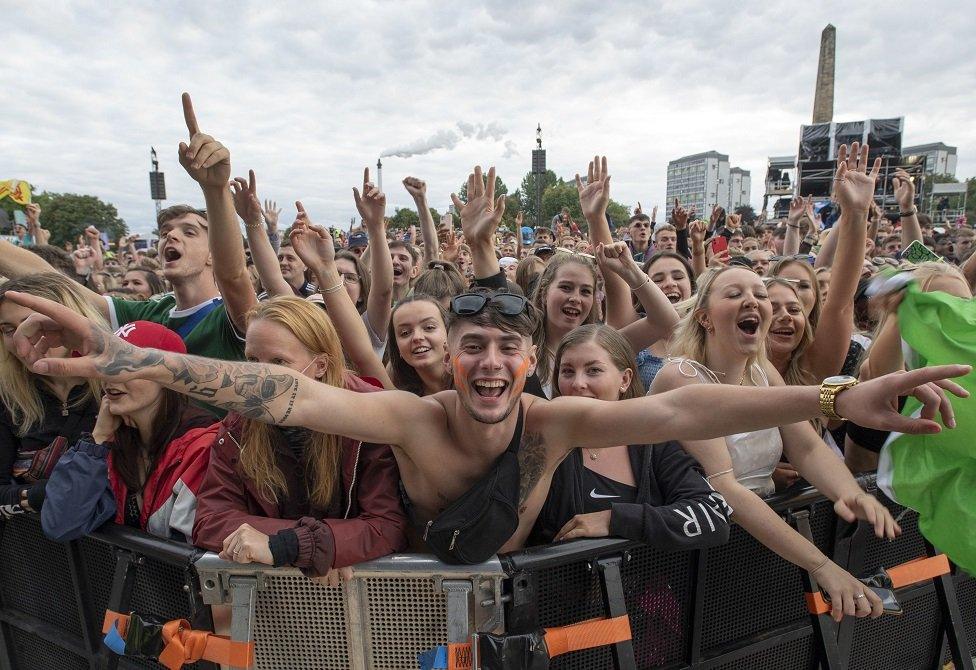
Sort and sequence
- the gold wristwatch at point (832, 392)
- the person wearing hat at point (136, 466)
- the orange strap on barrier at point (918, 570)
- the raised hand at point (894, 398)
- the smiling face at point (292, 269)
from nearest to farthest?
the raised hand at point (894, 398)
the gold wristwatch at point (832, 392)
the person wearing hat at point (136, 466)
the orange strap on barrier at point (918, 570)
the smiling face at point (292, 269)

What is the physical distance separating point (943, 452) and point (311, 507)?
7.70 feet

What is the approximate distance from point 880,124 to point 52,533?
136 feet

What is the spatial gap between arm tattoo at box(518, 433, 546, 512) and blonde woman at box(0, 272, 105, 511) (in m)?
1.90

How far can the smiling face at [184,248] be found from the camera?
328cm

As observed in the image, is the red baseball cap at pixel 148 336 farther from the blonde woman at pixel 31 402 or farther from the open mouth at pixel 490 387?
the open mouth at pixel 490 387

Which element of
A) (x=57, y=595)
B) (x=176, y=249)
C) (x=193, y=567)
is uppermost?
(x=176, y=249)

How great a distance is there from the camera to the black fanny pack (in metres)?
1.77

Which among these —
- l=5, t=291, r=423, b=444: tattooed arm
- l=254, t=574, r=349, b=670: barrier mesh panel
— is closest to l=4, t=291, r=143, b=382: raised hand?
l=5, t=291, r=423, b=444: tattooed arm

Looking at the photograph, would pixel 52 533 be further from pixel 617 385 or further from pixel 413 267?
pixel 413 267

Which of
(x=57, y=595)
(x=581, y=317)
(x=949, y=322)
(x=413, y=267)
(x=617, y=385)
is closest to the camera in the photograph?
(x=949, y=322)

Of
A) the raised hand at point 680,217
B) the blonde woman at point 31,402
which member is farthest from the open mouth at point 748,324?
the raised hand at point 680,217

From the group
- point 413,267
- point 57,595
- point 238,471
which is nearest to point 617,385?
point 238,471

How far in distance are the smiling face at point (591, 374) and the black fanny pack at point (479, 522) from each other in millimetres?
851

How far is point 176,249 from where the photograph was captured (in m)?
3.29
